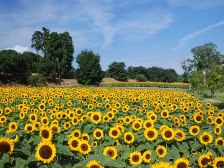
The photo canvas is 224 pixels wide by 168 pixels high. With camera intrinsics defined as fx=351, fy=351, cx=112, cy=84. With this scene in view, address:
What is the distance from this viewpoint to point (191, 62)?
106250 millimetres

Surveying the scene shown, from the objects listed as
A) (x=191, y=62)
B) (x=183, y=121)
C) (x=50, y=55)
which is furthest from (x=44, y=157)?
(x=191, y=62)

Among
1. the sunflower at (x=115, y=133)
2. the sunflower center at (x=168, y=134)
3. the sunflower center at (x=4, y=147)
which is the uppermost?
the sunflower center at (x=4, y=147)

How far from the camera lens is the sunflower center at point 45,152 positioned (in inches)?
144

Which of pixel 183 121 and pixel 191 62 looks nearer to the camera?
pixel 183 121

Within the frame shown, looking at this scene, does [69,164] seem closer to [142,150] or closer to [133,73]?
[142,150]

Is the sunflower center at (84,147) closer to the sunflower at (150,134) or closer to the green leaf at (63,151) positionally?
the green leaf at (63,151)

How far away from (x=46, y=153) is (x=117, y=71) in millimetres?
92915

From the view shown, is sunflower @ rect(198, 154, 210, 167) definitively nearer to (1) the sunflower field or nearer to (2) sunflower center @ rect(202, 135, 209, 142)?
(1) the sunflower field

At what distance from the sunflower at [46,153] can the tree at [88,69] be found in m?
65.7

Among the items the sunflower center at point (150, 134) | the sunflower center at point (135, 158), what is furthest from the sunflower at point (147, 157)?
the sunflower center at point (150, 134)

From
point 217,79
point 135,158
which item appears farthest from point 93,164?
point 217,79

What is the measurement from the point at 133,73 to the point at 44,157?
108188 millimetres

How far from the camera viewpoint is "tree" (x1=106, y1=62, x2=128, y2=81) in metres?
93.4

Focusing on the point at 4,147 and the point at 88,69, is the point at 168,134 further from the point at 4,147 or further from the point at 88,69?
the point at 88,69
